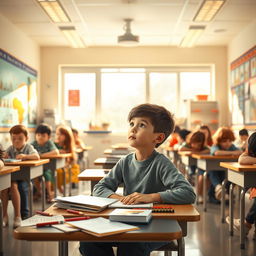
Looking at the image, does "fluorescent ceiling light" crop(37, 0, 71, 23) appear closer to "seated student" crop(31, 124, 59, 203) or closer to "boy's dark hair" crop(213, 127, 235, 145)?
"seated student" crop(31, 124, 59, 203)

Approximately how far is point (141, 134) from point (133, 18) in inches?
246

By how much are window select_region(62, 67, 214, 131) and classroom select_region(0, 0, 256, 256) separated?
26 millimetres

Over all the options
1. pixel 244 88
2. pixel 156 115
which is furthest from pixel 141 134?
pixel 244 88

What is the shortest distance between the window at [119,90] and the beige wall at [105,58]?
433 millimetres

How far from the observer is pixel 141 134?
6.64ft

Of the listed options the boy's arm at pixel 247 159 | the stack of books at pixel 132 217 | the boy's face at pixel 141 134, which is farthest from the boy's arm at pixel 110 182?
the boy's arm at pixel 247 159

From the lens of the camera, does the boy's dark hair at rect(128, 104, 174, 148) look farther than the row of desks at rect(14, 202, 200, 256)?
Yes

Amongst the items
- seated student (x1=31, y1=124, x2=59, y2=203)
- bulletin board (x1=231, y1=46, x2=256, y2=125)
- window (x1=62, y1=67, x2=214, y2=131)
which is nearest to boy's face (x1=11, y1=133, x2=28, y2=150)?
seated student (x1=31, y1=124, x2=59, y2=203)

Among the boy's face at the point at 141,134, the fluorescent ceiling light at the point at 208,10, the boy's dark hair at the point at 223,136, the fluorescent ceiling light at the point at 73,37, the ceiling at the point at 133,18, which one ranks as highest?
Result: the ceiling at the point at 133,18

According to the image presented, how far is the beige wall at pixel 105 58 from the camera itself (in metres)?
10.6

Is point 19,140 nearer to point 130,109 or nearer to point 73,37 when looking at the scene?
point 130,109

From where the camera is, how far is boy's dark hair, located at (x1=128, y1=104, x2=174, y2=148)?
Answer: 2.05 metres

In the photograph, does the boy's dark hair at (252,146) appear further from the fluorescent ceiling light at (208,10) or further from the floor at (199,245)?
the fluorescent ceiling light at (208,10)

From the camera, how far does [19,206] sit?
14.8 ft
